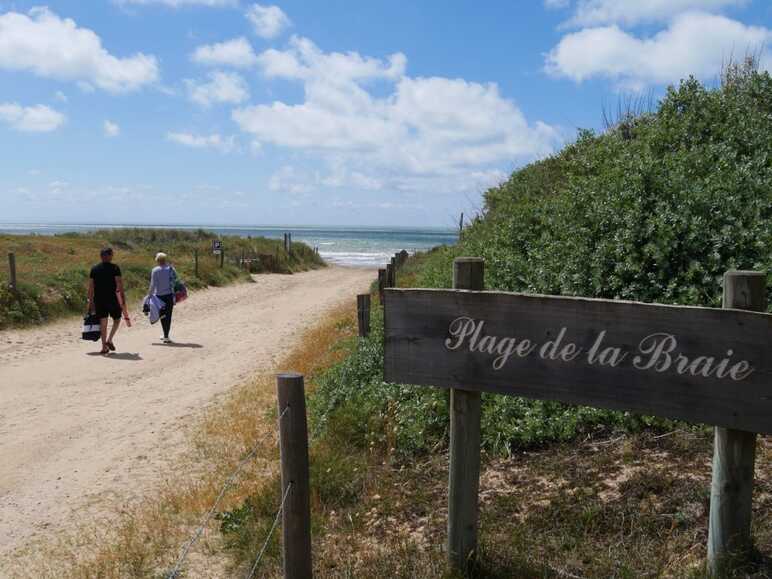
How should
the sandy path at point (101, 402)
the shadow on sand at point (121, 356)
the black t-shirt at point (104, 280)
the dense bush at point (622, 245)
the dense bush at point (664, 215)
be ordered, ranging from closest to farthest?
the dense bush at point (622, 245) → the dense bush at point (664, 215) → the sandy path at point (101, 402) → the shadow on sand at point (121, 356) → the black t-shirt at point (104, 280)

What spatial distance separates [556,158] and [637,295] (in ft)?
22.9

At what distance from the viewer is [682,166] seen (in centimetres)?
662

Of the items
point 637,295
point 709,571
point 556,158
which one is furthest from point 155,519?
point 556,158

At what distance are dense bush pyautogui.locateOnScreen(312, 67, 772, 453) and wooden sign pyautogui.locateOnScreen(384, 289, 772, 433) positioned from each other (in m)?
1.76

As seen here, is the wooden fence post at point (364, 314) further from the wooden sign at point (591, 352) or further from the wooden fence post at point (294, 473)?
the wooden fence post at point (294, 473)

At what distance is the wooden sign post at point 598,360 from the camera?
9.41 ft

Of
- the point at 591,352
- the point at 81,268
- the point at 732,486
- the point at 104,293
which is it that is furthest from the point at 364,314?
the point at 81,268

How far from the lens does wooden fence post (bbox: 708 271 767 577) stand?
9.70 ft

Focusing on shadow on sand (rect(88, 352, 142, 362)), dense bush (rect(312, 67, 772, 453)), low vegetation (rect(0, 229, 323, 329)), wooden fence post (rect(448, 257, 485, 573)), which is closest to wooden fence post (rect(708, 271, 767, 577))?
wooden fence post (rect(448, 257, 485, 573))

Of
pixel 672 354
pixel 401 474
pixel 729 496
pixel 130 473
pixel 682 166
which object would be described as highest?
pixel 682 166

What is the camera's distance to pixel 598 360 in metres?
3.07

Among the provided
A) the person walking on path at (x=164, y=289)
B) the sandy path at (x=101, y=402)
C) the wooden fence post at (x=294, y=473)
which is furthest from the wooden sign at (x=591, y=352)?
the person walking on path at (x=164, y=289)

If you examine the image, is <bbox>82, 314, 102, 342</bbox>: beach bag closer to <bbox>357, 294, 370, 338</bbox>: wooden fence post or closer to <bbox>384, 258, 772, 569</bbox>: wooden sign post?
<bbox>357, 294, 370, 338</bbox>: wooden fence post

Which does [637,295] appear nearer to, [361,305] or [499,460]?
[499,460]
